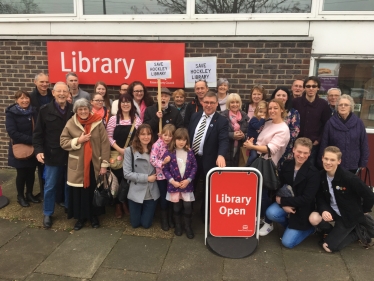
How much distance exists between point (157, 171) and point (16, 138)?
2071 mm

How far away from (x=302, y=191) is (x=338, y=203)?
410mm

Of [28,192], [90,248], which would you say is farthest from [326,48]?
[28,192]

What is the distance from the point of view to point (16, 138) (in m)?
4.19

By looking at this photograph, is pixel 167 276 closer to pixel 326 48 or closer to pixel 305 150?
pixel 305 150

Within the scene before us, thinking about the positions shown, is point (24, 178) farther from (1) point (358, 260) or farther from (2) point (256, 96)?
(1) point (358, 260)

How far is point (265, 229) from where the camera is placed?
3803mm

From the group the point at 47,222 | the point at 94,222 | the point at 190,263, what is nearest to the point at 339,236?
the point at 190,263

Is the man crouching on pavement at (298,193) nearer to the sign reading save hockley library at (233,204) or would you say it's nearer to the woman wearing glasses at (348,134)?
the sign reading save hockley library at (233,204)

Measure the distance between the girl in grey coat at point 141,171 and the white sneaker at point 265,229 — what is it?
1.36m

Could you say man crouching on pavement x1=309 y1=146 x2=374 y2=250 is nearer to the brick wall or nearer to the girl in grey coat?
the girl in grey coat

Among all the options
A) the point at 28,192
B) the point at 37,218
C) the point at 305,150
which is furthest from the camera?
the point at 28,192

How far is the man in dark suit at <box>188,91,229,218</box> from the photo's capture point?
3645 mm

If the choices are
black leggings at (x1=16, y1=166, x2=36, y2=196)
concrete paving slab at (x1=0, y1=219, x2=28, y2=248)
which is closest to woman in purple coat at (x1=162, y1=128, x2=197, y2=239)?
concrete paving slab at (x1=0, y1=219, x2=28, y2=248)

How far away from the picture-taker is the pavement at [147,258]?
3.04 meters
